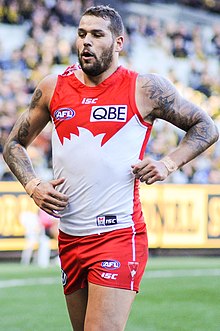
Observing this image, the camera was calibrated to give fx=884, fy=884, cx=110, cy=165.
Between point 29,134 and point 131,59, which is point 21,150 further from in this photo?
point 131,59

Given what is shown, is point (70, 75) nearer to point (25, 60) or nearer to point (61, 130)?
point (61, 130)

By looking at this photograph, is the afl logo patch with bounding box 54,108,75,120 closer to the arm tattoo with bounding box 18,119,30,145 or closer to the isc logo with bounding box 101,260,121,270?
the arm tattoo with bounding box 18,119,30,145

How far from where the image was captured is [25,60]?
20266 millimetres

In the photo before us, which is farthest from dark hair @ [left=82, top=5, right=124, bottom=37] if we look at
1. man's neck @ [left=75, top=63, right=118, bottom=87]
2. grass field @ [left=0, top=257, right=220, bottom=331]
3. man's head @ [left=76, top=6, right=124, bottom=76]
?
grass field @ [left=0, top=257, right=220, bottom=331]

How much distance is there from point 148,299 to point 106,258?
6.39 metres

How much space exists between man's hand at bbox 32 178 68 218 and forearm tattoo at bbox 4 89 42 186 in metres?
0.27

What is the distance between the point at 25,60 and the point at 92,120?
48.8 ft

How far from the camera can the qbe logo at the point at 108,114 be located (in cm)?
565

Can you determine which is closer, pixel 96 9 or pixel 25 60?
pixel 96 9

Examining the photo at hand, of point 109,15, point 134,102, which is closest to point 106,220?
point 134,102

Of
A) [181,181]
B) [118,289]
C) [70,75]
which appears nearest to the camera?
[118,289]

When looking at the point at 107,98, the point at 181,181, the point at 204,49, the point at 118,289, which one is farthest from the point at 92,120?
the point at 204,49

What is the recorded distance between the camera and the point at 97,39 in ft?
18.5

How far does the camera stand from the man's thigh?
5359 mm
